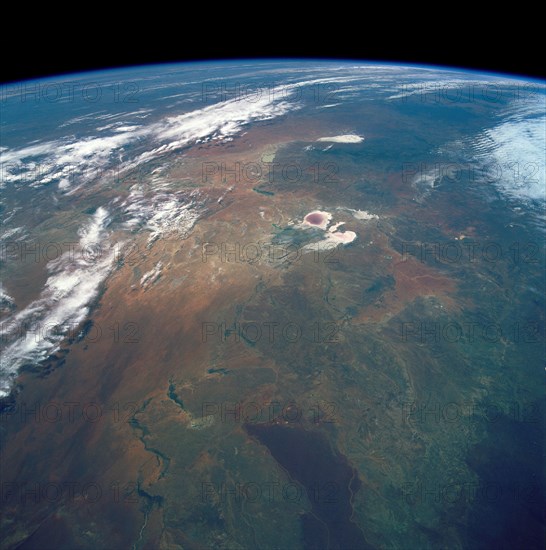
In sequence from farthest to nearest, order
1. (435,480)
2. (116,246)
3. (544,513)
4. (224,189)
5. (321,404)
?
(224,189)
(116,246)
(321,404)
(435,480)
(544,513)

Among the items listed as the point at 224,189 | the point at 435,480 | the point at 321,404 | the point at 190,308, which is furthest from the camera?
the point at 224,189

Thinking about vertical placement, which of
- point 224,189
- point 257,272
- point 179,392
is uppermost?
point 224,189

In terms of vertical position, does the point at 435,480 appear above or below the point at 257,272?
→ below

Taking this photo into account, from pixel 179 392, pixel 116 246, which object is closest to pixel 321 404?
pixel 179 392

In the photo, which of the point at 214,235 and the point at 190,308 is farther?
the point at 214,235

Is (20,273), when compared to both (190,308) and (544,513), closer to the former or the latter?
(190,308)

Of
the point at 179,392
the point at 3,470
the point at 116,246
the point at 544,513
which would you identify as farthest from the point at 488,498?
the point at 116,246
